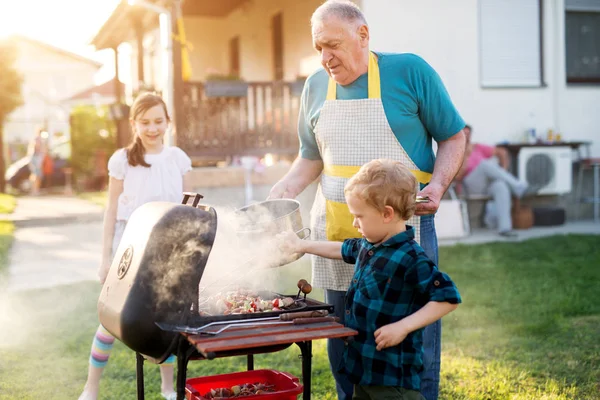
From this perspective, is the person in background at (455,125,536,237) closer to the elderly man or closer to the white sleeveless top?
the white sleeveless top

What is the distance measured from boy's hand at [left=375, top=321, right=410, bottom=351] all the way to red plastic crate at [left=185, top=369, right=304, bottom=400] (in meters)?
0.50

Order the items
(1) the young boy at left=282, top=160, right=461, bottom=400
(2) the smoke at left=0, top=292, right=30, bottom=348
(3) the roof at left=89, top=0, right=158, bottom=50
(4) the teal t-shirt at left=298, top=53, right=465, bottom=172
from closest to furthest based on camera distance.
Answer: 1. (1) the young boy at left=282, top=160, right=461, bottom=400
2. (4) the teal t-shirt at left=298, top=53, right=465, bottom=172
3. (2) the smoke at left=0, top=292, right=30, bottom=348
4. (3) the roof at left=89, top=0, right=158, bottom=50

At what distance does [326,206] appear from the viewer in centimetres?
294

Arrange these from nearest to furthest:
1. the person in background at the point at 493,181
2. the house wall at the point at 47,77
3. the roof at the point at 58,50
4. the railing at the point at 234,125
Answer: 1. the person in background at the point at 493,181
2. the railing at the point at 234,125
3. the roof at the point at 58,50
4. the house wall at the point at 47,77

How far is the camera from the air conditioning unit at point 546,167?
32.5ft

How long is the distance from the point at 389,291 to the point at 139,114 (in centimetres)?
200

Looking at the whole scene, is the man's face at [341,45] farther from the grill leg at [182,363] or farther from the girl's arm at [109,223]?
the girl's arm at [109,223]

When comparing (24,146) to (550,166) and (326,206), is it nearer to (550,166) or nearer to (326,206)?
(550,166)

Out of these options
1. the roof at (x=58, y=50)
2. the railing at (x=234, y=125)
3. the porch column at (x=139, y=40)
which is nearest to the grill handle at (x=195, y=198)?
the railing at (x=234, y=125)

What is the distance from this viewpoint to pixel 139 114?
12.6 feet

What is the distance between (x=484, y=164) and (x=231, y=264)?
7.28 metres

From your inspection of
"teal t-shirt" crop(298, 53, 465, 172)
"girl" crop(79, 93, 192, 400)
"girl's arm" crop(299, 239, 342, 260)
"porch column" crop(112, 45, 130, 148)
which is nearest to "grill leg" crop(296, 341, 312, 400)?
"girl's arm" crop(299, 239, 342, 260)

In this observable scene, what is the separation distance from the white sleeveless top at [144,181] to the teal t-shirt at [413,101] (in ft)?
4.52

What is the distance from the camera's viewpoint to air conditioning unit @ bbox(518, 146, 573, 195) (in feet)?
32.5
